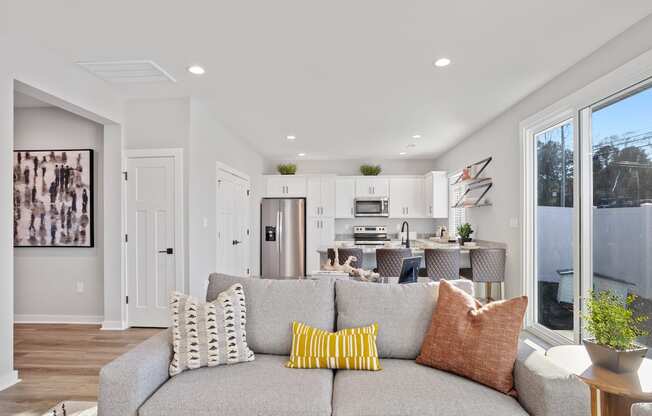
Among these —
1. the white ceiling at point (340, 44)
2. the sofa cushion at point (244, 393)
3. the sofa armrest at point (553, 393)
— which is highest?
the white ceiling at point (340, 44)

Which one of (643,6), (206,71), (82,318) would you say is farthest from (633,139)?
(82,318)

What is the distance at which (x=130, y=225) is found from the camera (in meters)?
4.41

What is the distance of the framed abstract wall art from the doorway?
1.94ft

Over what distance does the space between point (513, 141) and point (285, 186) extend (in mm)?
4654

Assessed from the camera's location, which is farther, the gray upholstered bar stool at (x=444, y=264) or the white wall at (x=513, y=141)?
the gray upholstered bar stool at (x=444, y=264)

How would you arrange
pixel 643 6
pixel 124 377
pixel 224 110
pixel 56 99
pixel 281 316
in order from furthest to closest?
pixel 224 110
pixel 56 99
pixel 643 6
pixel 281 316
pixel 124 377

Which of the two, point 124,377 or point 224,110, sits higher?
point 224,110

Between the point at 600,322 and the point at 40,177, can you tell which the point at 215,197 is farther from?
the point at 600,322

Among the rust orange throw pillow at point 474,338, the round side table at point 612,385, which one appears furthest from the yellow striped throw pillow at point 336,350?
the round side table at point 612,385

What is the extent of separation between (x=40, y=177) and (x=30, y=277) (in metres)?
1.20

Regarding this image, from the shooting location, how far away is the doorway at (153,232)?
433 centimetres

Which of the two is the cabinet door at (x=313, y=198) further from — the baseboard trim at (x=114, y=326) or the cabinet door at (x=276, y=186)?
the baseboard trim at (x=114, y=326)

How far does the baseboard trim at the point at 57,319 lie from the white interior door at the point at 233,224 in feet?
5.13

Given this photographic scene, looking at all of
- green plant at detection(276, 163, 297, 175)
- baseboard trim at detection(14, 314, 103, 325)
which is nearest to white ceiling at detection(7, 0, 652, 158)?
baseboard trim at detection(14, 314, 103, 325)
